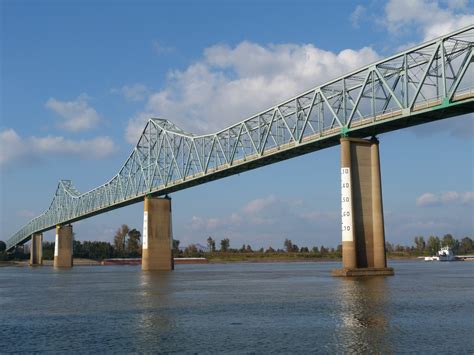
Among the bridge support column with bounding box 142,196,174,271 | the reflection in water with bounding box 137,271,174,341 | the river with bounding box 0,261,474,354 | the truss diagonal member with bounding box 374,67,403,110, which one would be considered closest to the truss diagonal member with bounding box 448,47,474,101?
the truss diagonal member with bounding box 374,67,403,110

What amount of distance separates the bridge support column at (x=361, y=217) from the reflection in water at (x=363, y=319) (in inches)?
462

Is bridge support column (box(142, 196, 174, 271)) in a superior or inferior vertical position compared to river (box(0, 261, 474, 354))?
superior

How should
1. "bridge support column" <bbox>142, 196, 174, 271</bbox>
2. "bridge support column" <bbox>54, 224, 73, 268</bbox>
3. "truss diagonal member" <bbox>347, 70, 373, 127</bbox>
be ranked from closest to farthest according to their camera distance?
"truss diagonal member" <bbox>347, 70, 373, 127</bbox>, "bridge support column" <bbox>142, 196, 174, 271</bbox>, "bridge support column" <bbox>54, 224, 73, 268</bbox>

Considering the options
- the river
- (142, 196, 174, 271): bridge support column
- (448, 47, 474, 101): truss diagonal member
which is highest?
(448, 47, 474, 101): truss diagonal member

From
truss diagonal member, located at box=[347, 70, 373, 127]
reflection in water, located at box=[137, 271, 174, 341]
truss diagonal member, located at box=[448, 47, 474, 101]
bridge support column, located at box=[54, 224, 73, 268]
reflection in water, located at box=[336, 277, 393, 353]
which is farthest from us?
bridge support column, located at box=[54, 224, 73, 268]

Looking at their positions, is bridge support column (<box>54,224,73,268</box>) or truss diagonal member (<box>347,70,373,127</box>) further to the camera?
bridge support column (<box>54,224,73,268</box>)

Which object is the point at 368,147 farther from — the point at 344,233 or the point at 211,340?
the point at 211,340

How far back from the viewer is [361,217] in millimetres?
64062

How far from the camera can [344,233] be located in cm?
6319

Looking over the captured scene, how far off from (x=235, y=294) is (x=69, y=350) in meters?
27.2

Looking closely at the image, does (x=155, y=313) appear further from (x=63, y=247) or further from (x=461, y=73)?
(x=63, y=247)

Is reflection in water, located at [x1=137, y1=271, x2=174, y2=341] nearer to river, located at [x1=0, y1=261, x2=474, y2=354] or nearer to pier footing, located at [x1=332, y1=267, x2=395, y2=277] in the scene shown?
river, located at [x1=0, y1=261, x2=474, y2=354]

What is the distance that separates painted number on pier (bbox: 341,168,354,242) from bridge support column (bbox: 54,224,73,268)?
124m

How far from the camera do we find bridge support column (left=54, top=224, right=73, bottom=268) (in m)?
171
